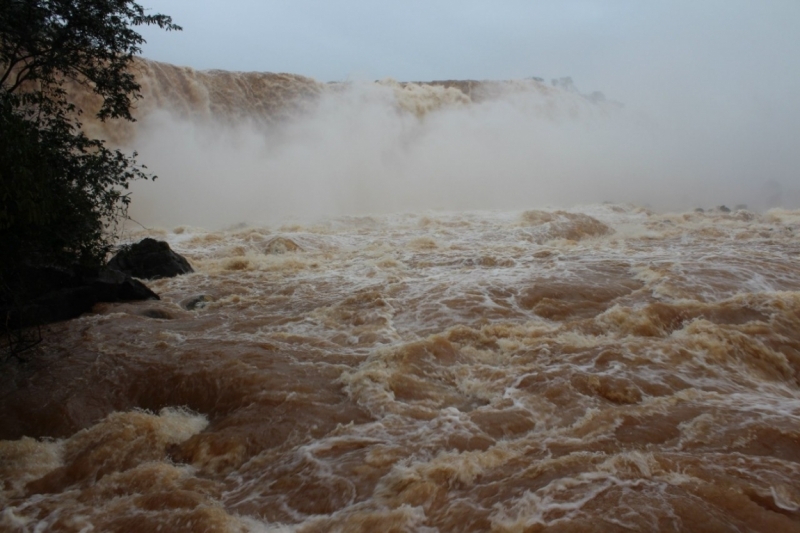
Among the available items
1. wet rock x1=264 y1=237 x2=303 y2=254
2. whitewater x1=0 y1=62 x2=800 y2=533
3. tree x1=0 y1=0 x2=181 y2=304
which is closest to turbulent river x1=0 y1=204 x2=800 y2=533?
whitewater x1=0 y1=62 x2=800 y2=533

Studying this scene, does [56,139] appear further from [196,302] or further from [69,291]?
[196,302]

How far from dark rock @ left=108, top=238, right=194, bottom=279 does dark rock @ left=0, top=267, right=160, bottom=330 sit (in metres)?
1.91

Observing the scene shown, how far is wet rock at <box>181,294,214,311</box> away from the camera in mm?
8766

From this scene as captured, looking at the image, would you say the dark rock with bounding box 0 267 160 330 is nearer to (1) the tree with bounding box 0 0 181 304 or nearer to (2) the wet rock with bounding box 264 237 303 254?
(1) the tree with bounding box 0 0 181 304

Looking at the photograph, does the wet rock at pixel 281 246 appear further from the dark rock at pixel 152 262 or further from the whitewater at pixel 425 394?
the dark rock at pixel 152 262

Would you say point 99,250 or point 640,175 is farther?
A: point 640,175

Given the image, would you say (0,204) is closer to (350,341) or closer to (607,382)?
(350,341)

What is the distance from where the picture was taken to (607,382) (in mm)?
5199

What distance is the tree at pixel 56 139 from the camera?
13.6ft

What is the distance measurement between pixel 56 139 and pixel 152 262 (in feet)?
19.6

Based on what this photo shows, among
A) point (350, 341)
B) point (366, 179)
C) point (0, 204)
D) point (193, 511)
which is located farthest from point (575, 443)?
point (366, 179)

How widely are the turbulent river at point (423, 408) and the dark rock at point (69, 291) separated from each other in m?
0.33

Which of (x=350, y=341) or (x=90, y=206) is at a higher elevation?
(x=90, y=206)

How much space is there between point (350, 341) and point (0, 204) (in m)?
4.18
